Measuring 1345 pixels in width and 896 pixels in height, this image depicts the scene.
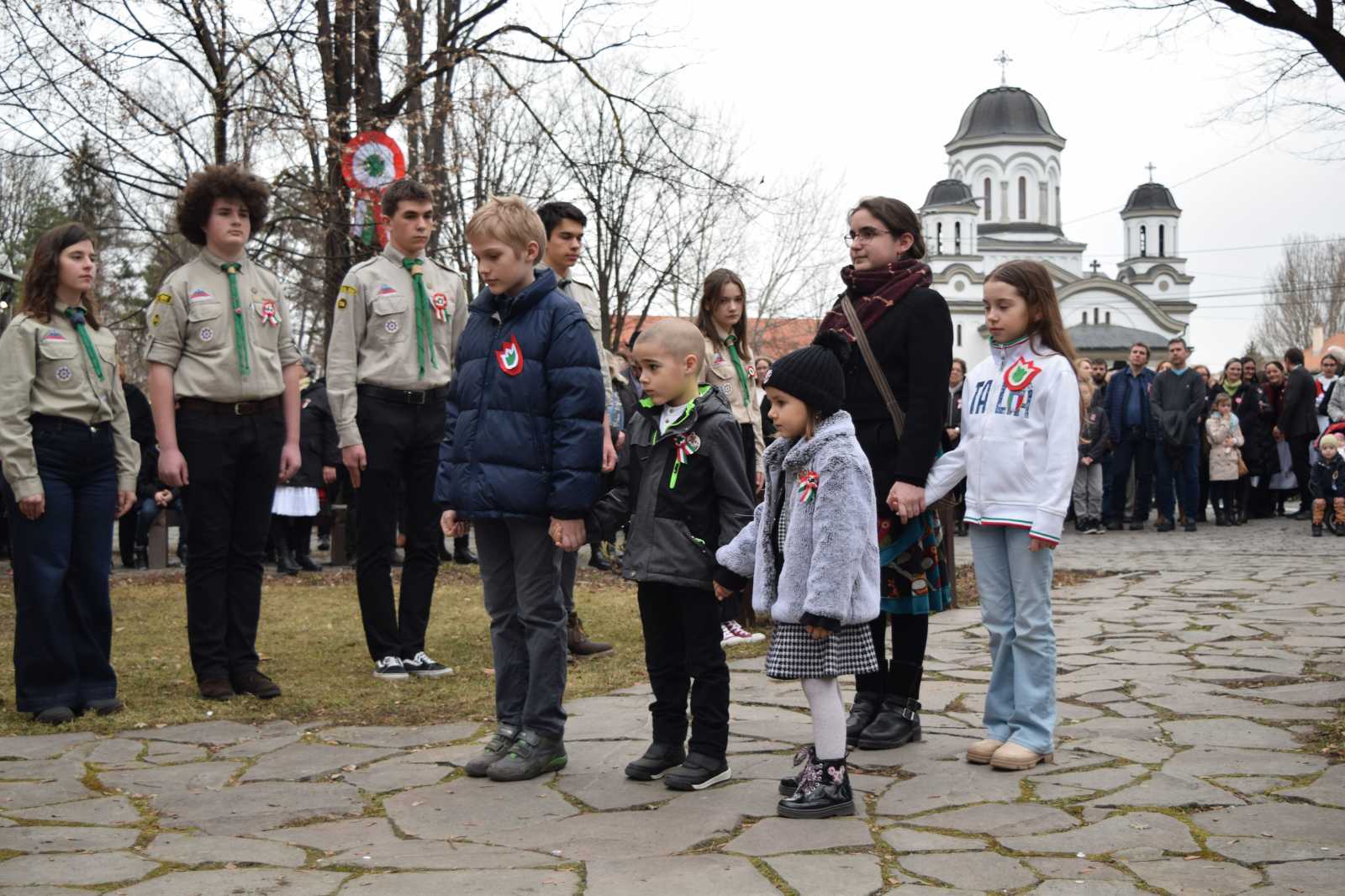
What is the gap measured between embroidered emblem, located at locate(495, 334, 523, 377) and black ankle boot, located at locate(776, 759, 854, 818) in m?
1.70

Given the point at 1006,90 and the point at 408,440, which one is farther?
the point at 1006,90

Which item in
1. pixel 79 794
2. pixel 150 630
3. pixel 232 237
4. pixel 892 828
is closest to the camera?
A: pixel 892 828

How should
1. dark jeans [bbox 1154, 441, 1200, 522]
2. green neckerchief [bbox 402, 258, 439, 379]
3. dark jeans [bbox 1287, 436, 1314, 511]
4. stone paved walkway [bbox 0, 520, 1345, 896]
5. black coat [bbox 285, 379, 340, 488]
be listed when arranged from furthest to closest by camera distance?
dark jeans [bbox 1287, 436, 1314, 511], dark jeans [bbox 1154, 441, 1200, 522], black coat [bbox 285, 379, 340, 488], green neckerchief [bbox 402, 258, 439, 379], stone paved walkway [bbox 0, 520, 1345, 896]

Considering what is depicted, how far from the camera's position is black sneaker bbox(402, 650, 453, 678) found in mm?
6723

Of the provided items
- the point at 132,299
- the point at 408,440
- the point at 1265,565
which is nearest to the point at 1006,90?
the point at 132,299

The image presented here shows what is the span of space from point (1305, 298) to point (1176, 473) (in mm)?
68398

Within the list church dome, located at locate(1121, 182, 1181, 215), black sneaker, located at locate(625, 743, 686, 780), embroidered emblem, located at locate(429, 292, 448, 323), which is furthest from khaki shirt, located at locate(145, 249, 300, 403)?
church dome, located at locate(1121, 182, 1181, 215)

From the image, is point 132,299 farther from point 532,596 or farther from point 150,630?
point 532,596

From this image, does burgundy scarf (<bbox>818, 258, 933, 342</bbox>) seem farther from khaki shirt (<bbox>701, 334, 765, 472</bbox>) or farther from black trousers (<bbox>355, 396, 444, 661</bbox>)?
black trousers (<bbox>355, 396, 444, 661</bbox>)

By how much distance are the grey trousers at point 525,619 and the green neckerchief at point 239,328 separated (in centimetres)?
176

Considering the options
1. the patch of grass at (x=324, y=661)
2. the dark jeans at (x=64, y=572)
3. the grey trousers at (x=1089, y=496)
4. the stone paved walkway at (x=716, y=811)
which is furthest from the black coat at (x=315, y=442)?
the grey trousers at (x=1089, y=496)

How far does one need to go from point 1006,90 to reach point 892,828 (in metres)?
101

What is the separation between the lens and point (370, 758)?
509cm

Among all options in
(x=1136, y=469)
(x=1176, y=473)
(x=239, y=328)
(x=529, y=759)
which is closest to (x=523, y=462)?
(x=529, y=759)
